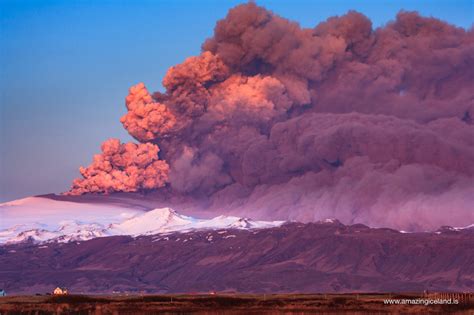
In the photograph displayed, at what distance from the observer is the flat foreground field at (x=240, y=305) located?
347 ft

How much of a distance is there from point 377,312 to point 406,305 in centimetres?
476

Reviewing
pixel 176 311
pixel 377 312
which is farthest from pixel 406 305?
pixel 176 311

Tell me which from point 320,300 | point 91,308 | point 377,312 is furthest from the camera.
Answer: point 320,300

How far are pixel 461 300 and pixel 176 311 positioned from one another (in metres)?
27.3

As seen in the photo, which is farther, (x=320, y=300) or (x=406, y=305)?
(x=320, y=300)

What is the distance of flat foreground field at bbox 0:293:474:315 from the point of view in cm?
10568

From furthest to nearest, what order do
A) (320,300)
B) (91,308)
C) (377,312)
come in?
(320,300), (91,308), (377,312)

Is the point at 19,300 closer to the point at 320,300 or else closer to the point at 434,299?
the point at 320,300

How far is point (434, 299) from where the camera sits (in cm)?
11231

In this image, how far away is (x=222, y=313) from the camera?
354 ft

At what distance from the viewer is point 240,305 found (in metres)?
114

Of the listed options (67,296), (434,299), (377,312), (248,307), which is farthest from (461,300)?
(67,296)

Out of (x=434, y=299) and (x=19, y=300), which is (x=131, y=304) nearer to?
(x=19, y=300)

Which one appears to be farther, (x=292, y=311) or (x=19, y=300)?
(x=19, y=300)
